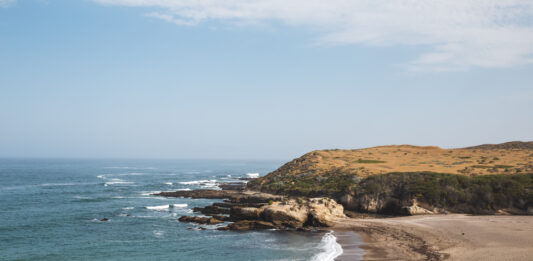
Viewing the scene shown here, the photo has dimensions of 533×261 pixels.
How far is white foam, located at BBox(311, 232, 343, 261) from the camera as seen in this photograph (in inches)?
1177

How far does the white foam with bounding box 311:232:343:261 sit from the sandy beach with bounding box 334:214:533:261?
2.21 ft

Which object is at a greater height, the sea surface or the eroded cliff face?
the eroded cliff face

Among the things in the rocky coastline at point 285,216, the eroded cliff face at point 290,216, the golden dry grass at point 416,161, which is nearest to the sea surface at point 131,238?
the rocky coastline at point 285,216

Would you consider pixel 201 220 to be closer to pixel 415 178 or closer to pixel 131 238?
pixel 131 238

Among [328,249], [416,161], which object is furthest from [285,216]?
[416,161]

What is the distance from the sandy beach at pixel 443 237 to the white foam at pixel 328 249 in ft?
2.21

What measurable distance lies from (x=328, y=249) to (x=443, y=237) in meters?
11.0

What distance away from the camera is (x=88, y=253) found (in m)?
32.6

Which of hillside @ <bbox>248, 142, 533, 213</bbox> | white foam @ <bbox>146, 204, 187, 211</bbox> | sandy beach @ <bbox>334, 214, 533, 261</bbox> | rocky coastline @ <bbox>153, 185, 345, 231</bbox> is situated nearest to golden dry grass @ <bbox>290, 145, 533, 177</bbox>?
hillside @ <bbox>248, 142, 533, 213</bbox>

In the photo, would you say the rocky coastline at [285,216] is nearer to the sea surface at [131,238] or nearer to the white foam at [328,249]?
the sea surface at [131,238]

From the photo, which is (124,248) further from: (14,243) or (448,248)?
(448,248)

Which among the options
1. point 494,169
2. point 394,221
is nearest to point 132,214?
point 394,221

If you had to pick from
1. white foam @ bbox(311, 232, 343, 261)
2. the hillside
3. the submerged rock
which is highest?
the hillside

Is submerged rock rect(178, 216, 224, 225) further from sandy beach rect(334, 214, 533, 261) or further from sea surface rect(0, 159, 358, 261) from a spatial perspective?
sandy beach rect(334, 214, 533, 261)
